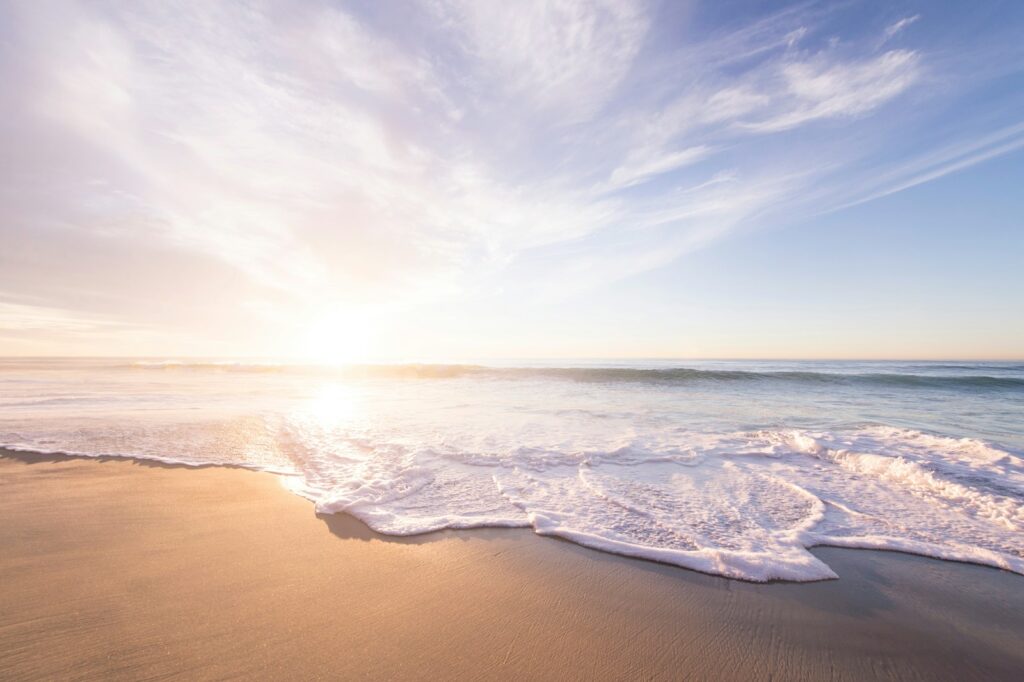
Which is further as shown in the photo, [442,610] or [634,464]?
[634,464]

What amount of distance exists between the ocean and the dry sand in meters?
0.36

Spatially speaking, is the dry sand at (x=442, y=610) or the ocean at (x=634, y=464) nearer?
the dry sand at (x=442, y=610)

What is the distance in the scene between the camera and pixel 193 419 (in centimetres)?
856

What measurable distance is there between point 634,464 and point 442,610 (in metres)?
4.03

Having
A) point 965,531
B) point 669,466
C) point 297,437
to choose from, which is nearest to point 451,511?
point 669,466

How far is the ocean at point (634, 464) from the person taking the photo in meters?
3.84

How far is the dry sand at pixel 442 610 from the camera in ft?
7.25

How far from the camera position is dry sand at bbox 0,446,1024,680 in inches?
87.0

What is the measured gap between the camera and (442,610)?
8.82 feet

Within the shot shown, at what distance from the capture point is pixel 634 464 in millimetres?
6020

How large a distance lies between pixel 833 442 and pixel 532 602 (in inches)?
274

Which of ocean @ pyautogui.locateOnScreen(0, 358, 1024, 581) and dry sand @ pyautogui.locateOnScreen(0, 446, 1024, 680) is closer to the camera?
dry sand @ pyautogui.locateOnScreen(0, 446, 1024, 680)

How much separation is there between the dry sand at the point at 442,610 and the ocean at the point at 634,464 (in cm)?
36

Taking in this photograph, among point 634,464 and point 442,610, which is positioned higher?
point 634,464
